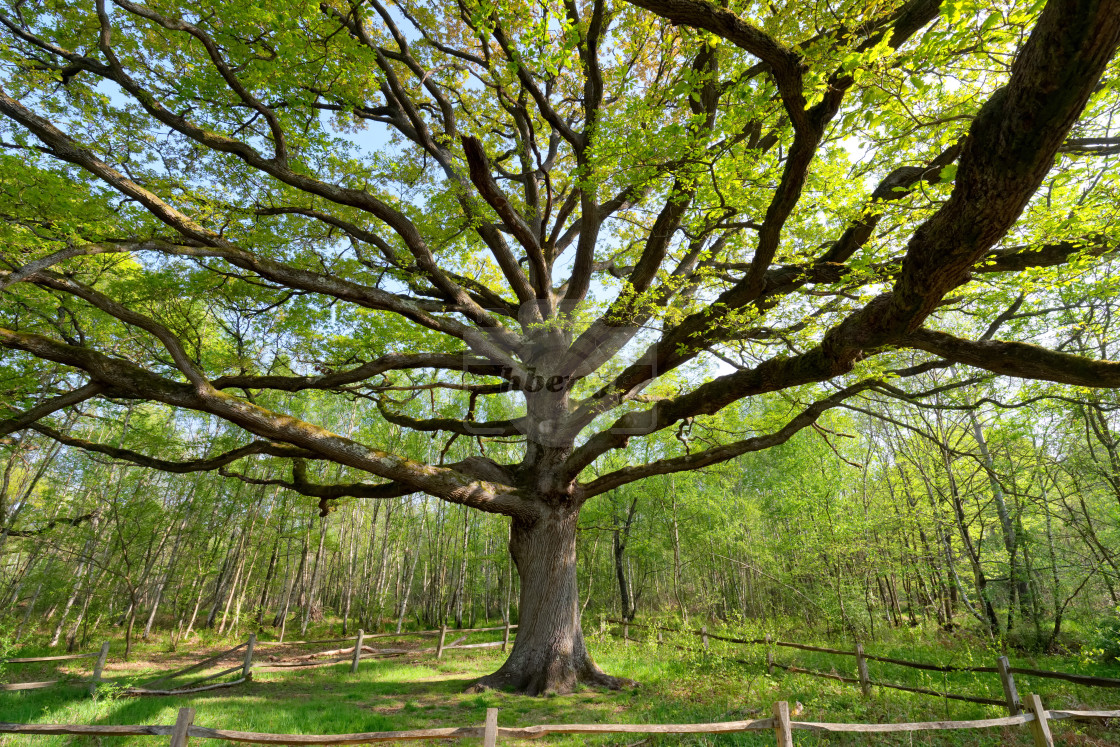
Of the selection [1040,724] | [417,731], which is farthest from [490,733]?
[1040,724]

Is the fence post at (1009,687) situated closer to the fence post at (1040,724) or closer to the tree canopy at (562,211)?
the fence post at (1040,724)

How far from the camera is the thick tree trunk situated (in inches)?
285

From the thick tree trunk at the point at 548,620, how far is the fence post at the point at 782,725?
158 inches

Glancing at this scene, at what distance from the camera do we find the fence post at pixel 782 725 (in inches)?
149

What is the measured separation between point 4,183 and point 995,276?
1142cm

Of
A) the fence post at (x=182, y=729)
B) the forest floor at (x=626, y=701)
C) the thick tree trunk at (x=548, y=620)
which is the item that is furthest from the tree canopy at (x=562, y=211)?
the fence post at (x=182, y=729)

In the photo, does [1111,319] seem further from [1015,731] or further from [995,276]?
[1015,731]

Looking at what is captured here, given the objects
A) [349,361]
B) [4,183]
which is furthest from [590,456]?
[4,183]

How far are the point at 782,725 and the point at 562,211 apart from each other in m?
7.84

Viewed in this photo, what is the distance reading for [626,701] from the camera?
6676 mm

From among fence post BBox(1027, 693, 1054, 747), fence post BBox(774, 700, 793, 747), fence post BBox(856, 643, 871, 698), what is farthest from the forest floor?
fence post BBox(774, 700, 793, 747)

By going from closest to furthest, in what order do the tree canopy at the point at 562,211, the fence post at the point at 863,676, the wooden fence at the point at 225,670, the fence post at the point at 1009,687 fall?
the tree canopy at the point at 562,211
the fence post at the point at 1009,687
the fence post at the point at 863,676
the wooden fence at the point at 225,670

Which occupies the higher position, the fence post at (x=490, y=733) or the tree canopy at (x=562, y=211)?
the tree canopy at (x=562, y=211)

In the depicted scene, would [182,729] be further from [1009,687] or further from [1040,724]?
[1009,687]
